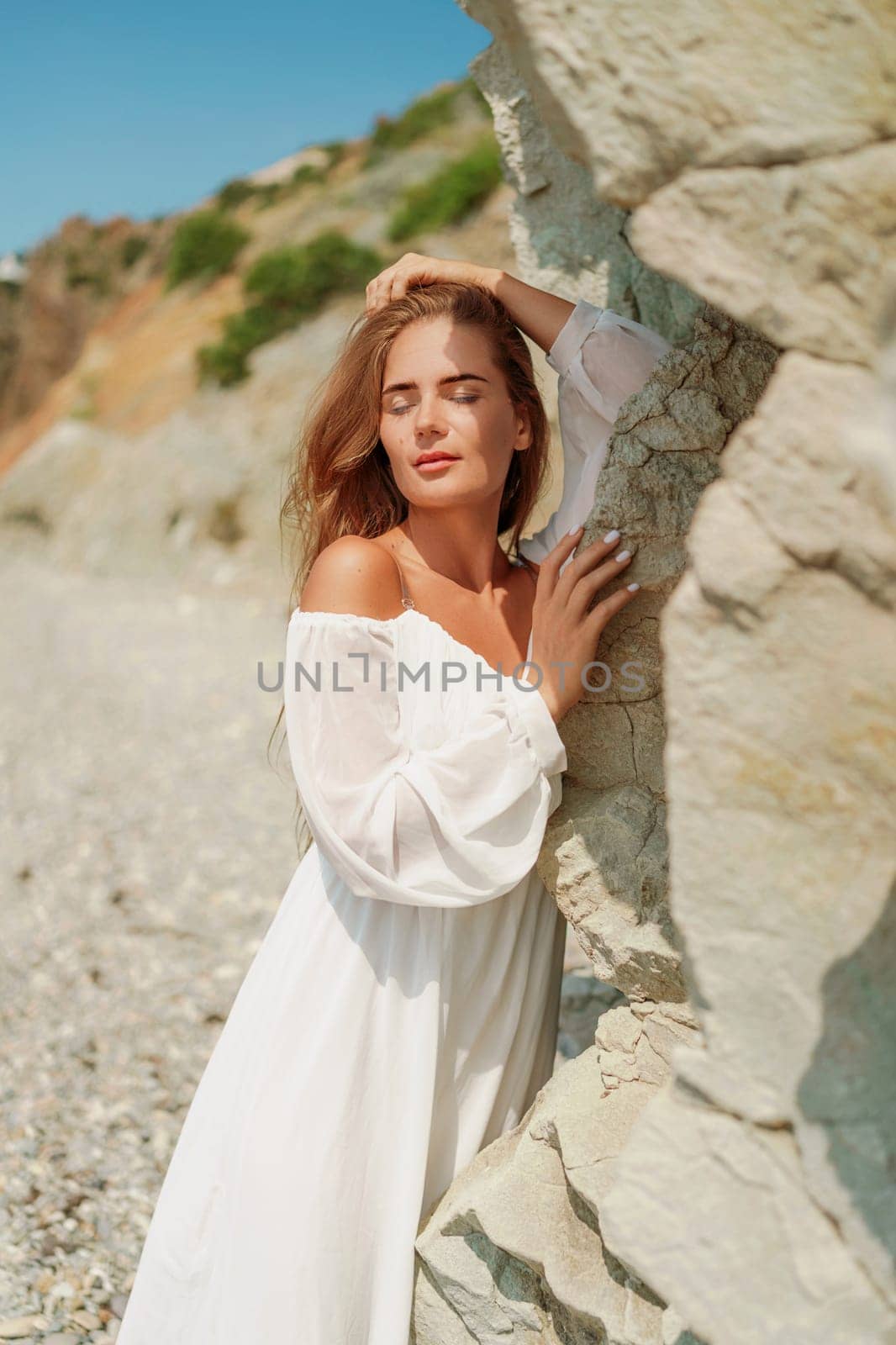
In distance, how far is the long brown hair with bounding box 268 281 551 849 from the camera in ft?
7.89

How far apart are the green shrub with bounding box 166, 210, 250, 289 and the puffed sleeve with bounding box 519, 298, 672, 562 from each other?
1772 cm

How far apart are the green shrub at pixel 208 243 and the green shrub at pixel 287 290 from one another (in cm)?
328

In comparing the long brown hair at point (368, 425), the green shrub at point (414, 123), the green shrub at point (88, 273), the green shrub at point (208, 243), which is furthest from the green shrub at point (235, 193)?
the long brown hair at point (368, 425)

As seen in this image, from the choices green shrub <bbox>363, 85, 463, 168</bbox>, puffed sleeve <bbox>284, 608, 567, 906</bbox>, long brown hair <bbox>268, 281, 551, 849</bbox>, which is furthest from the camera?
green shrub <bbox>363, 85, 463, 168</bbox>

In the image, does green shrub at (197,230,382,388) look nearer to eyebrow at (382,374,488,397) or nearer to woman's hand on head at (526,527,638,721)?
eyebrow at (382,374,488,397)

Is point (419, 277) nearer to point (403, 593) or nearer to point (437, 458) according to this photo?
point (437, 458)

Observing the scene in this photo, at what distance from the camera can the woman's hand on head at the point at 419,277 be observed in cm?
245

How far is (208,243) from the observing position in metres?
18.6

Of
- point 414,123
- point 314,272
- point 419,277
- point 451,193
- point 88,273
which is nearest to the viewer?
point 419,277

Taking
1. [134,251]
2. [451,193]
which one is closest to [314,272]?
[451,193]

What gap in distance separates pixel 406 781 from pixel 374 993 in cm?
46

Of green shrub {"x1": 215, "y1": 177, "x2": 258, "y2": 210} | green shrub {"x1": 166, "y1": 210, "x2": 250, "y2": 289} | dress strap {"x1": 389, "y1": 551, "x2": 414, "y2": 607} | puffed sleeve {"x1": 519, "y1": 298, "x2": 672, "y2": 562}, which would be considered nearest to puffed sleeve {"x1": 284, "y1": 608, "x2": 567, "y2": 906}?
dress strap {"x1": 389, "y1": 551, "x2": 414, "y2": 607}

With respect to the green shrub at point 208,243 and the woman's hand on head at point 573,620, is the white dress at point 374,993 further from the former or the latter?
the green shrub at point 208,243

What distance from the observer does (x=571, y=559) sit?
2.16 meters
